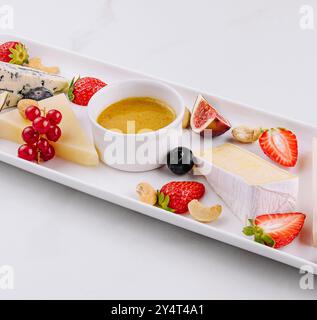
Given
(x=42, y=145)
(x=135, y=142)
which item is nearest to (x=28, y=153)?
(x=42, y=145)

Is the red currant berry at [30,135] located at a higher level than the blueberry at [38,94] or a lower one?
lower

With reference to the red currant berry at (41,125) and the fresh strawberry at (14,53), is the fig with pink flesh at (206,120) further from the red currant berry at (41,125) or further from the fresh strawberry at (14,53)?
the fresh strawberry at (14,53)

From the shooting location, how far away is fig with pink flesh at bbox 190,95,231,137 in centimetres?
289

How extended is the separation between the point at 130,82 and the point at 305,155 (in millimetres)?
771

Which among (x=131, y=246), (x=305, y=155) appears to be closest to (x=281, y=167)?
(x=305, y=155)

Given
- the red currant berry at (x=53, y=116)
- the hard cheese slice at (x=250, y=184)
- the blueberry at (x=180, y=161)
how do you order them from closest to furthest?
the hard cheese slice at (x=250, y=184)
the blueberry at (x=180, y=161)
the red currant berry at (x=53, y=116)

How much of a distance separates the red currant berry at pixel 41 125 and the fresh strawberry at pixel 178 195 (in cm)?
52

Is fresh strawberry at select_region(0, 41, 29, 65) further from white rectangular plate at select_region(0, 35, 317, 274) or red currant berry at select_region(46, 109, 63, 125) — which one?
red currant berry at select_region(46, 109, 63, 125)

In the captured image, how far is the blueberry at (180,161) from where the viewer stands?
8.90 feet

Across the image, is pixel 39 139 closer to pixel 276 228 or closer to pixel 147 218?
pixel 147 218

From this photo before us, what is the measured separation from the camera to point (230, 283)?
2408 millimetres

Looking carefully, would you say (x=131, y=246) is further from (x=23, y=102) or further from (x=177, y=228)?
(x=23, y=102)

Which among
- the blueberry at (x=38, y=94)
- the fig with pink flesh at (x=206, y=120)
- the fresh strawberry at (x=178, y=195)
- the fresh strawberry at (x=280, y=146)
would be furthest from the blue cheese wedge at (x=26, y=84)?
the fresh strawberry at (x=280, y=146)

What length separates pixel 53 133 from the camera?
2.78 meters
